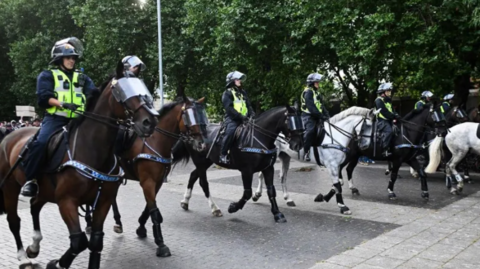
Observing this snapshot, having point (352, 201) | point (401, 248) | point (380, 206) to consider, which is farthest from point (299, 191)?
point (401, 248)

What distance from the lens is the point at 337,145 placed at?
10047 mm

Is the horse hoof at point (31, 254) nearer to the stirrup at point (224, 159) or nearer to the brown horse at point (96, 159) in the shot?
the brown horse at point (96, 159)

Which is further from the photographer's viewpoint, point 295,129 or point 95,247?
point 295,129

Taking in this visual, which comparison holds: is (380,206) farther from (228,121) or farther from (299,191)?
(228,121)

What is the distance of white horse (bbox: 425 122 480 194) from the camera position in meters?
12.0

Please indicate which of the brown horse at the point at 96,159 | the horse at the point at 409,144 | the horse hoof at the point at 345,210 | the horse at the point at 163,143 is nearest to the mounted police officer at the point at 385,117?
the horse at the point at 409,144

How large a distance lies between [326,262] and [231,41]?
618 inches

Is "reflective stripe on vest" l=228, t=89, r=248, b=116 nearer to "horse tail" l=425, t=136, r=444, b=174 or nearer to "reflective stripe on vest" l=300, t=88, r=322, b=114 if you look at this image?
"reflective stripe on vest" l=300, t=88, r=322, b=114

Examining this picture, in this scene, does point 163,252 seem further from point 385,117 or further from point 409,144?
point 409,144

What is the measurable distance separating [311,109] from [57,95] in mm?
6082

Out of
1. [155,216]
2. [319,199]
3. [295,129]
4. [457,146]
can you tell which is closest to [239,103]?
[295,129]

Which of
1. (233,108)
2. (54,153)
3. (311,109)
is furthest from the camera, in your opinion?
(311,109)

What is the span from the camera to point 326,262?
617 centimetres

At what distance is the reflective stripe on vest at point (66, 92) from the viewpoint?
5.25m
